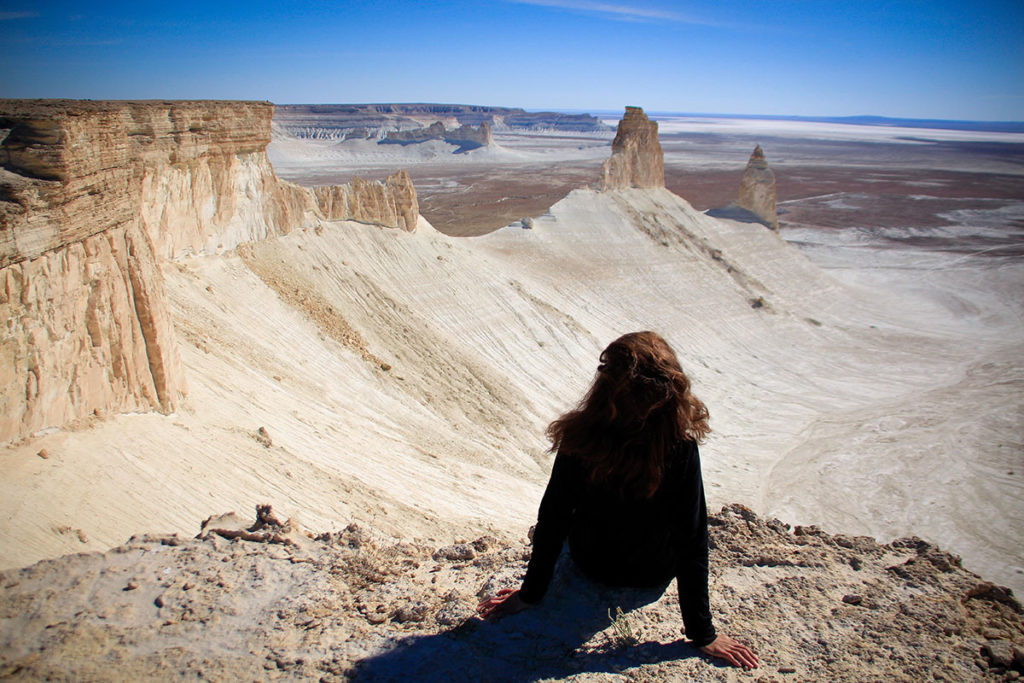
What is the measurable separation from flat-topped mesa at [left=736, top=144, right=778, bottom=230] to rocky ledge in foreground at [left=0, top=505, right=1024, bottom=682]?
97.0 ft

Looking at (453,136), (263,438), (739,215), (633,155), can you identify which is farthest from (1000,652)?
(453,136)

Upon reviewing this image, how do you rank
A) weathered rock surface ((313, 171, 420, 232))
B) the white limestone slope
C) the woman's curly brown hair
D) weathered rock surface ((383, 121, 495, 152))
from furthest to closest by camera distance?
1. weathered rock surface ((383, 121, 495, 152))
2. weathered rock surface ((313, 171, 420, 232))
3. the white limestone slope
4. the woman's curly brown hair

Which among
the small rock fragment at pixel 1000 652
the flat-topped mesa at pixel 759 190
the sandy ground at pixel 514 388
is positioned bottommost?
the sandy ground at pixel 514 388

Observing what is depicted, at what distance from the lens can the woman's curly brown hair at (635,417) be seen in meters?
2.60

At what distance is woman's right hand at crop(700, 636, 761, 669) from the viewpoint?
2.84m

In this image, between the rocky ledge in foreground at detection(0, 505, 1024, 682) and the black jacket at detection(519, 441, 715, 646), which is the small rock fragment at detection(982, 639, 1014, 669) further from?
the black jacket at detection(519, 441, 715, 646)

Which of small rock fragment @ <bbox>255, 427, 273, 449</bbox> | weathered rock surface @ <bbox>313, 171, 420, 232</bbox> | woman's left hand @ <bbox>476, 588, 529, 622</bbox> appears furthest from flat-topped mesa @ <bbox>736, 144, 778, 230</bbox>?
woman's left hand @ <bbox>476, 588, 529, 622</bbox>

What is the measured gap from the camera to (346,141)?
3767 inches

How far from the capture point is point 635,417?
262 centimetres

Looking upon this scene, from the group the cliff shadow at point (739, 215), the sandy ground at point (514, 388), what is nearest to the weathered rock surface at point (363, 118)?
the cliff shadow at point (739, 215)

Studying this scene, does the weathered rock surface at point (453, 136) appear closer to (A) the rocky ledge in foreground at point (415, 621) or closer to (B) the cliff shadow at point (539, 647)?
(A) the rocky ledge in foreground at point (415, 621)

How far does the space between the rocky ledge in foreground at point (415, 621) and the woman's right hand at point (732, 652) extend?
48 mm

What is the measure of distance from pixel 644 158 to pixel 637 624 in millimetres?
28761

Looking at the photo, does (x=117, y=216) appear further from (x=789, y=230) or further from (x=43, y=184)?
(x=789, y=230)
